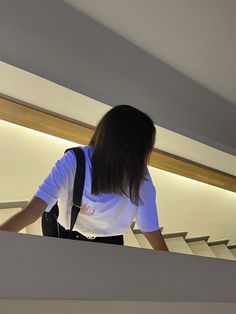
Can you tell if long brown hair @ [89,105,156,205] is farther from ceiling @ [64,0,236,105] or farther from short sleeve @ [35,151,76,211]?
ceiling @ [64,0,236,105]

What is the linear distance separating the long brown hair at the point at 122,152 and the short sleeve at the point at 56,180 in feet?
0.22

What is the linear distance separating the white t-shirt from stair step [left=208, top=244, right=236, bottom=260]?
2747 mm

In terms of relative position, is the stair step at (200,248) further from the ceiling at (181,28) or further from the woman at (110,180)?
the woman at (110,180)

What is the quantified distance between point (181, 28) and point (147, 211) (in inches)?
45.6

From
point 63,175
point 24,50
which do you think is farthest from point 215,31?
point 63,175

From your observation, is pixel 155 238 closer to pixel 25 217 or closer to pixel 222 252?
pixel 25 217

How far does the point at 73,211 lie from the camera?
1.17 meters

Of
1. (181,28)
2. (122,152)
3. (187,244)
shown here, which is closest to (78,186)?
(122,152)

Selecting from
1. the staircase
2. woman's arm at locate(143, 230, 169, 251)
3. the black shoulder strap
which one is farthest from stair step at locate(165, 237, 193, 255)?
the black shoulder strap

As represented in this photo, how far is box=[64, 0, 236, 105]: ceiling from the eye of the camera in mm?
1953

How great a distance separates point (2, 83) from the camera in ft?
6.64

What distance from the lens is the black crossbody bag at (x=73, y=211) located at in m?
1.16

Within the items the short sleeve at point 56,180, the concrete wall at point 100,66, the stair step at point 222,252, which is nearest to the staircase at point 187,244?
the stair step at point 222,252

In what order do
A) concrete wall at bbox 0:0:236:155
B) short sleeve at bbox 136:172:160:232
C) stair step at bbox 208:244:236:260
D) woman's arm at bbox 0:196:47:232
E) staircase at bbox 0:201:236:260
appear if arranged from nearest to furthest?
woman's arm at bbox 0:196:47:232, short sleeve at bbox 136:172:160:232, concrete wall at bbox 0:0:236:155, staircase at bbox 0:201:236:260, stair step at bbox 208:244:236:260
